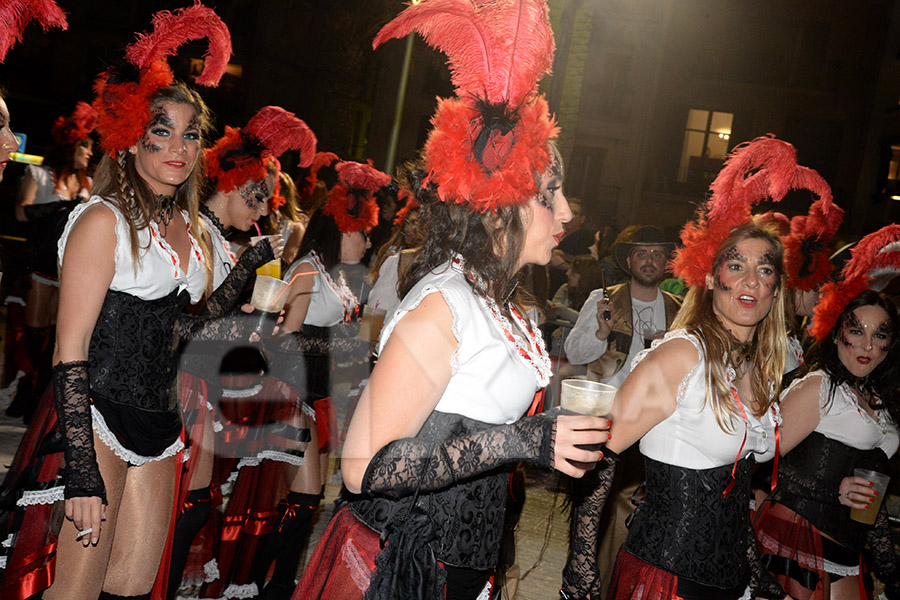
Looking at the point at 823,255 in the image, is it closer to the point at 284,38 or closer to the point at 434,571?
the point at 434,571

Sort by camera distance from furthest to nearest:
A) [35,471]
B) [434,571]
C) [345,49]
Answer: [345,49]
[35,471]
[434,571]

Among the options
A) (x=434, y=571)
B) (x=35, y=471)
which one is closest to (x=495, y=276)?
(x=434, y=571)

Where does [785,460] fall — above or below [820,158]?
below

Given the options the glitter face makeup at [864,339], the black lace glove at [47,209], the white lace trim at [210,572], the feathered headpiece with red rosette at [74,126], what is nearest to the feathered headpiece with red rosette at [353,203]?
the white lace trim at [210,572]

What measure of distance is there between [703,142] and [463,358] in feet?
92.6

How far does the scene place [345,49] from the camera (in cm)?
2875

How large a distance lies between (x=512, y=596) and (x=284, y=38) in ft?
91.2

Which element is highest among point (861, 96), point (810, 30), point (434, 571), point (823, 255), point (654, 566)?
point (810, 30)

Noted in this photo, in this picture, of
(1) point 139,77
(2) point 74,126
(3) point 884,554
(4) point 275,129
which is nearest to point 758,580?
(3) point 884,554

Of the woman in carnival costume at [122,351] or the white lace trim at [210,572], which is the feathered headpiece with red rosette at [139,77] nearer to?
the woman in carnival costume at [122,351]

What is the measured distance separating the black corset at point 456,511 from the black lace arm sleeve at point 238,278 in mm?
1664

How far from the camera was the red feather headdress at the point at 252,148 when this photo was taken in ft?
14.9

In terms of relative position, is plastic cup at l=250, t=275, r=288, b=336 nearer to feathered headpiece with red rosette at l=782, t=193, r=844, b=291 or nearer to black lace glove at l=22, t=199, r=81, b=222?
A: feathered headpiece with red rosette at l=782, t=193, r=844, b=291

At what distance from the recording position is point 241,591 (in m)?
4.24
